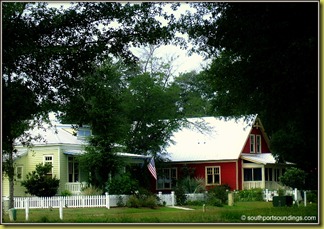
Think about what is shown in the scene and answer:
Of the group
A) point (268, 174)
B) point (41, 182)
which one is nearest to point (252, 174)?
point (268, 174)

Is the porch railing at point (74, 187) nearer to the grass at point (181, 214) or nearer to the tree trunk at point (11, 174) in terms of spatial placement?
the grass at point (181, 214)

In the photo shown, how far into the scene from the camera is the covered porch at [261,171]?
46.1ft

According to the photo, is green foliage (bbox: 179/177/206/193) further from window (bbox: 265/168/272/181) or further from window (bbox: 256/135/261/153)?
window (bbox: 256/135/261/153)

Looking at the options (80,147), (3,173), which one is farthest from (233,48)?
(3,173)

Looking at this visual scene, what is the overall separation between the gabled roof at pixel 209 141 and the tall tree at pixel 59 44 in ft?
6.44

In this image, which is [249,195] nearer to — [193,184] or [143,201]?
[193,184]

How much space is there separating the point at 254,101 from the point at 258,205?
221 cm

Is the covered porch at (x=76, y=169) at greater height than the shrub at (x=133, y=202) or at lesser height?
greater

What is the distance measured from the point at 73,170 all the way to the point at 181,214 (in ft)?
7.88

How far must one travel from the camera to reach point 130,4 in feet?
46.4

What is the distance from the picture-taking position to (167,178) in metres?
14.7

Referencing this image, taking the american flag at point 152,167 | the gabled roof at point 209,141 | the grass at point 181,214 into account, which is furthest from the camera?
the gabled roof at point 209,141

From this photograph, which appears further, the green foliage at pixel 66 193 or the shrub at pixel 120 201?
the green foliage at pixel 66 193

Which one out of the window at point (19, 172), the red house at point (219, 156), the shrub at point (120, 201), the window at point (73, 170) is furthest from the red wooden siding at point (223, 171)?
the window at point (19, 172)
